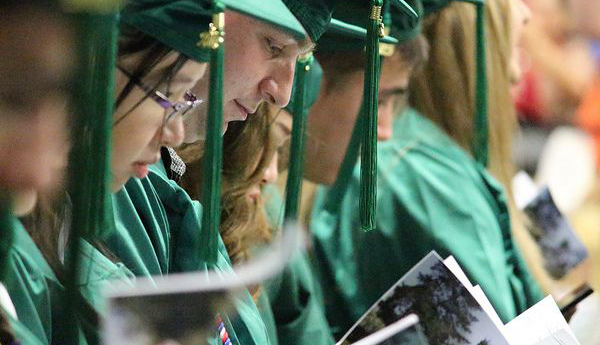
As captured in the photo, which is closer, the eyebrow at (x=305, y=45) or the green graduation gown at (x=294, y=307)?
the eyebrow at (x=305, y=45)

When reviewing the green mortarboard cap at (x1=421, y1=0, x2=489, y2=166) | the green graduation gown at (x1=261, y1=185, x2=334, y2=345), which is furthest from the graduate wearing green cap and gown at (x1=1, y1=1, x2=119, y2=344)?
the green mortarboard cap at (x1=421, y1=0, x2=489, y2=166)

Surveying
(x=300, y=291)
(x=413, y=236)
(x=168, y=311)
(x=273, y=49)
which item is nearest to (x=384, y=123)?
(x=413, y=236)

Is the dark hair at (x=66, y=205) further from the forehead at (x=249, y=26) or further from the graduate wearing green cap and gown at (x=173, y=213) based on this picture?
the forehead at (x=249, y=26)

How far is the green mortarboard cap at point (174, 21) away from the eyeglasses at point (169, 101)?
4 centimetres

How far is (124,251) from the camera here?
1326 mm

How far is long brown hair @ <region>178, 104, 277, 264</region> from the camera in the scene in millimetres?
1672

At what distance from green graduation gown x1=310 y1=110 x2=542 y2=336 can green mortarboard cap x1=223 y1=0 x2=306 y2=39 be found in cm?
82

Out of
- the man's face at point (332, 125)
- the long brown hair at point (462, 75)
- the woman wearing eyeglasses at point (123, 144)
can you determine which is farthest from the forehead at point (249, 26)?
the long brown hair at point (462, 75)

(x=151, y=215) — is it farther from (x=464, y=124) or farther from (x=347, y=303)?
(x=464, y=124)

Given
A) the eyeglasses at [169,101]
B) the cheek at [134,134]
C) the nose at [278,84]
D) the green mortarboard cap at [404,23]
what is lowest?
the cheek at [134,134]

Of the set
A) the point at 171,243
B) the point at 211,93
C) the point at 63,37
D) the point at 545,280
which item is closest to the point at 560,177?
the point at 545,280

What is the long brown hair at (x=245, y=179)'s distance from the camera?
167cm

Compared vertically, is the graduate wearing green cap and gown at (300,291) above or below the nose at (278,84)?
below

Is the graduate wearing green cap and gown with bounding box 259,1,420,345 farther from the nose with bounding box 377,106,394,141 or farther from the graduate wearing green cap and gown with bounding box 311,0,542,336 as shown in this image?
the nose with bounding box 377,106,394,141
